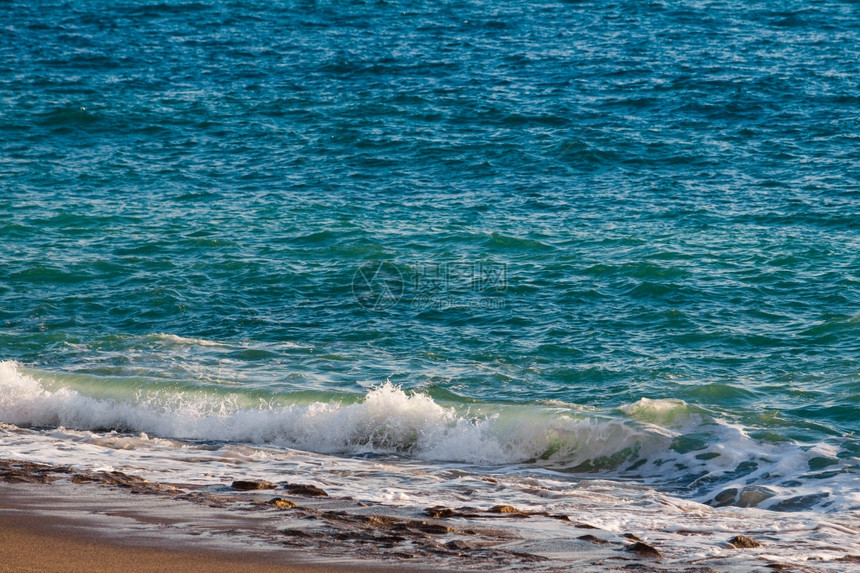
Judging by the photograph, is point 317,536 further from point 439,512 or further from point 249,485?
point 249,485

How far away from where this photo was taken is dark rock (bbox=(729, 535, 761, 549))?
5883mm

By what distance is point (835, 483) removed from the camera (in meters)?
7.63

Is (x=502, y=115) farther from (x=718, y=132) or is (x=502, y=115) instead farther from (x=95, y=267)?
(x=95, y=267)

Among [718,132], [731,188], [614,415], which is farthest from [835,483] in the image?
[718,132]

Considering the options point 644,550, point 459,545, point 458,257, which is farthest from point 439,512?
point 458,257

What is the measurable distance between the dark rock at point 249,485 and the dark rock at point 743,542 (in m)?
3.32

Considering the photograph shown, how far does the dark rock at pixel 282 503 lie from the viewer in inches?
251

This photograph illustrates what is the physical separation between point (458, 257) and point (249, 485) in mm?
8459

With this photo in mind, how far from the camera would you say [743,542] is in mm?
5910

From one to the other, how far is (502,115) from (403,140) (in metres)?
2.62

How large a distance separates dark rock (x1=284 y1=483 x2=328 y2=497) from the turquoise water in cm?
208

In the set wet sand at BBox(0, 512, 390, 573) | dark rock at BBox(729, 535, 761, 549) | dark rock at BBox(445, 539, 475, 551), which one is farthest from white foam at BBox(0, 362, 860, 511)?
wet sand at BBox(0, 512, 390, 573)

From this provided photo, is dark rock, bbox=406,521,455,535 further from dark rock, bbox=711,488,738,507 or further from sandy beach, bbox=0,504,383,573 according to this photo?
dark rock, bbox=711,488,738,507

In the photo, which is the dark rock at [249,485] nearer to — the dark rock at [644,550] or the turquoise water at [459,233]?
the turquoise water at [459,233]
